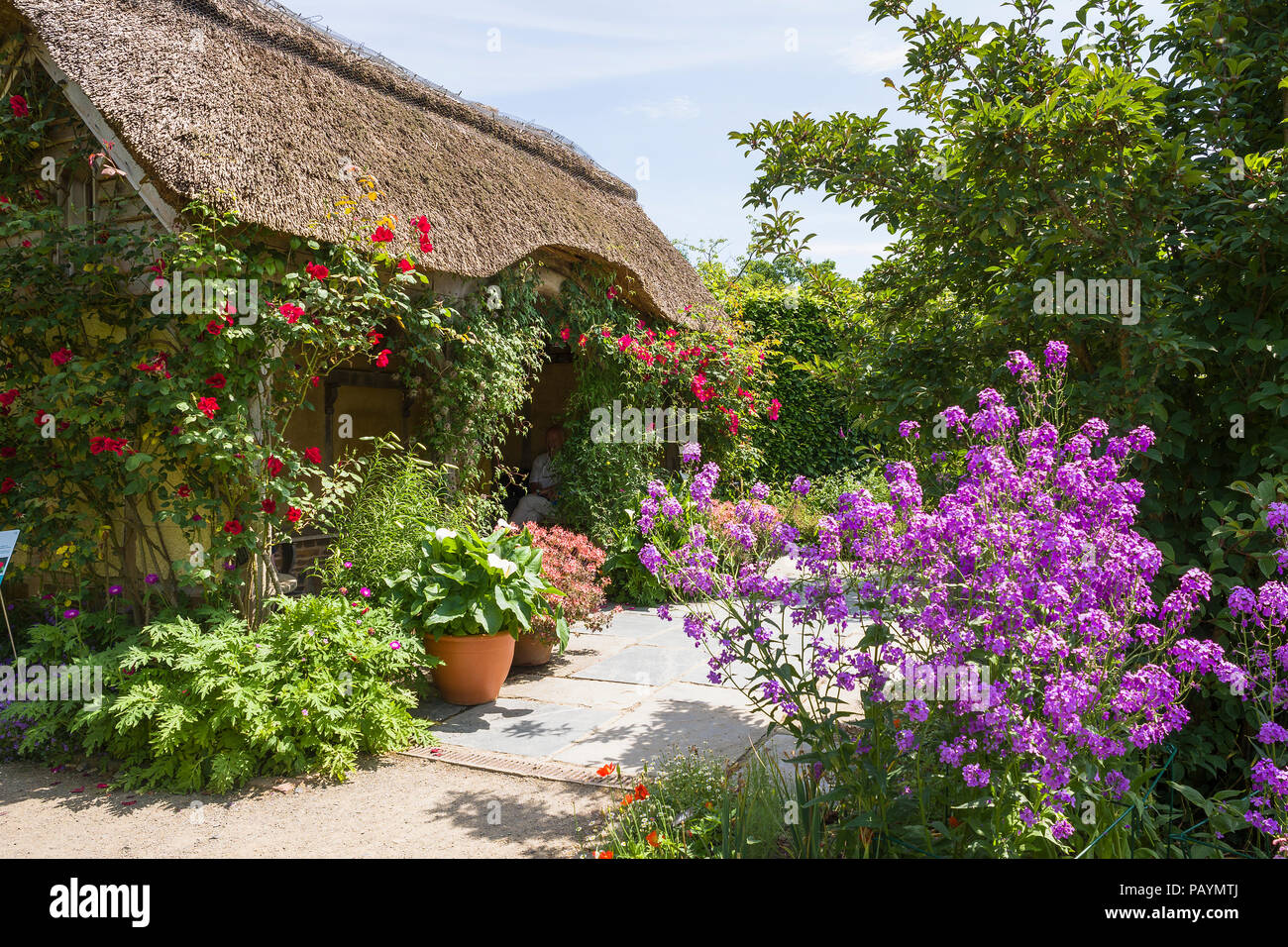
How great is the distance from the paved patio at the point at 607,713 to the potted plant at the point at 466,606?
0.70 ft

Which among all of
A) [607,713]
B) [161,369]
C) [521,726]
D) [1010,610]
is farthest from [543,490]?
[1010,610]

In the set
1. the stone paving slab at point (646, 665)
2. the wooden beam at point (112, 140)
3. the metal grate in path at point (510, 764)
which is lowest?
the metal grate in path at point (510, 764)

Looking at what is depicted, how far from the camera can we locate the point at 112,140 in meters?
4.64

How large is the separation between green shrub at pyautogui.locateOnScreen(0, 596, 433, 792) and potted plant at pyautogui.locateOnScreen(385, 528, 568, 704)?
414mm

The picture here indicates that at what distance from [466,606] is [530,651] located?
3.88 ft

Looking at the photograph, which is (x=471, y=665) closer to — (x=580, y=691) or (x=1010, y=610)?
(x=580, y=691)

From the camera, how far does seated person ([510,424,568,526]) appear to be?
27.6 ft

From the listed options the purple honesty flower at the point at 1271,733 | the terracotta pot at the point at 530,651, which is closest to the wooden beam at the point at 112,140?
the terracotta pot at the point at 530,651

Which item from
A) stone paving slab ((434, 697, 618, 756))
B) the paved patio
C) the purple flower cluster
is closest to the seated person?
the paved patio

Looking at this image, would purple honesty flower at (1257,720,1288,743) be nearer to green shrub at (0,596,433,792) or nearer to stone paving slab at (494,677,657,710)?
stone paving slab at (494,677,657,710)

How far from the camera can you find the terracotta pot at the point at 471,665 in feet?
16.1

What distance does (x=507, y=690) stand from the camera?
5.43m

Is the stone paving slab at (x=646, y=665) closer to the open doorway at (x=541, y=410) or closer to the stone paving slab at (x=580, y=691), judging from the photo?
the stone paving slab at (x=580, y=691)

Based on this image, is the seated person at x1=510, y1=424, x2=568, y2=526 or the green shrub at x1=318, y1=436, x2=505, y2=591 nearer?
the green shrub at x1=318, y1=436, x2=505, y2=591
